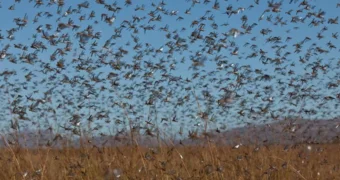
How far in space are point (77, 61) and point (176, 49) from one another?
1639 millimetres

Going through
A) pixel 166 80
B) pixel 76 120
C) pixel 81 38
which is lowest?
pixel 76 120

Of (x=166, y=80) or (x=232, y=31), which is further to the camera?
(x=166, y=80)

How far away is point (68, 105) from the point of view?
30.3ft

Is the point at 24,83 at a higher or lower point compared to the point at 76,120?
higher

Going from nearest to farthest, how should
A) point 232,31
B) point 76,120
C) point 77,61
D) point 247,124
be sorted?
point 76,120, point 232,31, point 77,61, point 247,124

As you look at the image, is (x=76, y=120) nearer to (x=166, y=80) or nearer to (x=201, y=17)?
(x=166, y=80)

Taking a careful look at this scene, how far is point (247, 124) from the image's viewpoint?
10711 mm

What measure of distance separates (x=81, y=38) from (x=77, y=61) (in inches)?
28.9

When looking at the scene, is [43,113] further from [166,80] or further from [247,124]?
[247,124]

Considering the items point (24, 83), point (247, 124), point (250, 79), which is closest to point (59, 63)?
point (24, 83)

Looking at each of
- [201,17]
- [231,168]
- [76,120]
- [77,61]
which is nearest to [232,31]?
[231,168]

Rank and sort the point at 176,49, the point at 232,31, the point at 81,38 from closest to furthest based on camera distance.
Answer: the point at 232,31
the point at 81,38
the point at 176,49

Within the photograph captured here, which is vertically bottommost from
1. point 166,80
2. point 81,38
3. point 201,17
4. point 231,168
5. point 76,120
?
point 231,168

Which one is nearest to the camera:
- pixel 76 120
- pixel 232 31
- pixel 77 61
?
pixel 76 120
